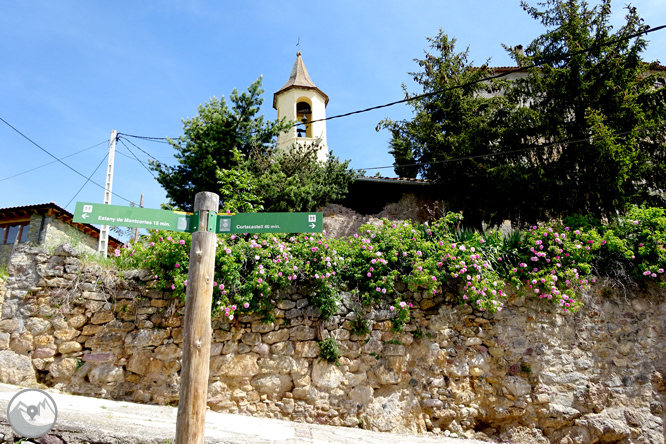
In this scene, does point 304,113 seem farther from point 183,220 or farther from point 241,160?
point 183,220

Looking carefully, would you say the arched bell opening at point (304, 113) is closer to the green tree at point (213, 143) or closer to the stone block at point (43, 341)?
the green tree at point (213, 143)

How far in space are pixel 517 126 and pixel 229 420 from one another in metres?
8.21

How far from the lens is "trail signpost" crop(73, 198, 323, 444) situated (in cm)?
342

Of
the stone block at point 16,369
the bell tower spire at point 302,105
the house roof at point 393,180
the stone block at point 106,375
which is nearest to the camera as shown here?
the stone block at point 16,369

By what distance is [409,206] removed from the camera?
12.2 m

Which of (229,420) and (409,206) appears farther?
(409,206)

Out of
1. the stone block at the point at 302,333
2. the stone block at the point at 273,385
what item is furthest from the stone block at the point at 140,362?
the stone block at the point at 302,333

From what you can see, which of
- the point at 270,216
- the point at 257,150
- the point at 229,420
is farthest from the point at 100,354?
the point at 257,150

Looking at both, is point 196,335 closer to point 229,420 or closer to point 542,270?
point 229,420

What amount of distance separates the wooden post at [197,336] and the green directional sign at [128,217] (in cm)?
19

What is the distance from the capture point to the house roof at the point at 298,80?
14873 mm

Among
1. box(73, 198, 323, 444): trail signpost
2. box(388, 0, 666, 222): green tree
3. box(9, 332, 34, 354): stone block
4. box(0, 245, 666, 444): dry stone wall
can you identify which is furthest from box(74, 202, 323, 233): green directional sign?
box(388, 0, 666, 222): green tree

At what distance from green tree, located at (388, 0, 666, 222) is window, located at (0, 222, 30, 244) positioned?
1431 centimetres

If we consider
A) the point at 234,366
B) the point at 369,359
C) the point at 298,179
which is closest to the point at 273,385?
the point at 234,366
